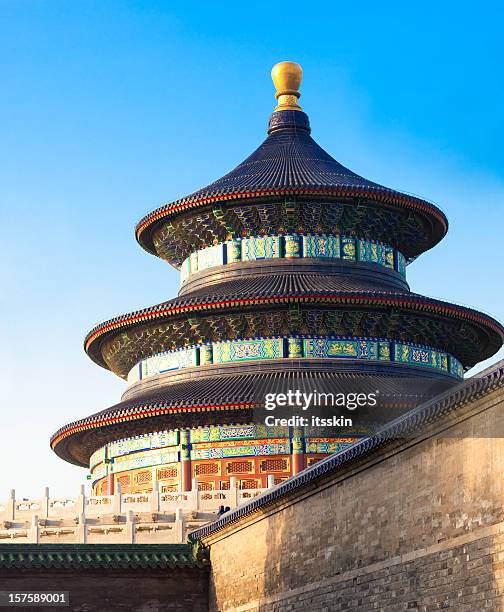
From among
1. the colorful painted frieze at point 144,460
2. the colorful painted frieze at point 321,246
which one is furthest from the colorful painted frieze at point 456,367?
the colorful painted frieze at point 144,460

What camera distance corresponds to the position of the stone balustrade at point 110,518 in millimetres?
34062

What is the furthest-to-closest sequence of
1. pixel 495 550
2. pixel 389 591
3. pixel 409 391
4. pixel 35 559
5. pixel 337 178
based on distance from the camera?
pixel 337 178 → pixel 409 391 → pixel 35 559 → pixel 389 591 → pixel 495 550

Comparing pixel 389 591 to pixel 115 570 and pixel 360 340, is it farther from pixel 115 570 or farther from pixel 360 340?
pixel 360 340

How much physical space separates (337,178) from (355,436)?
9198 mm

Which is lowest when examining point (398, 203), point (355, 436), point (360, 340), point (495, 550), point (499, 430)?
point (495, 550)

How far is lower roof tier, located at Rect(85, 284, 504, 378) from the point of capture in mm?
42094

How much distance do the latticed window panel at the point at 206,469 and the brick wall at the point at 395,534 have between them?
346 inches

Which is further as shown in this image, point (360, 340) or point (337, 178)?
point (337, 178)

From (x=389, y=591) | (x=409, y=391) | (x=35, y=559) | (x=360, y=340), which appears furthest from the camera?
(x=360, y=340)

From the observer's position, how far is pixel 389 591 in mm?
24594

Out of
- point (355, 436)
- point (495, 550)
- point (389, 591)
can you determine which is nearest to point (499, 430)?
point (495, 550)

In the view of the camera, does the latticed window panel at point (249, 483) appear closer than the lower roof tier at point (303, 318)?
Yes

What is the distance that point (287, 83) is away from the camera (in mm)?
49656

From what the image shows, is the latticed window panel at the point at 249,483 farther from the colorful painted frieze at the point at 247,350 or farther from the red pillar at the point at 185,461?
the colorful painted frieze at the point at 247,350
